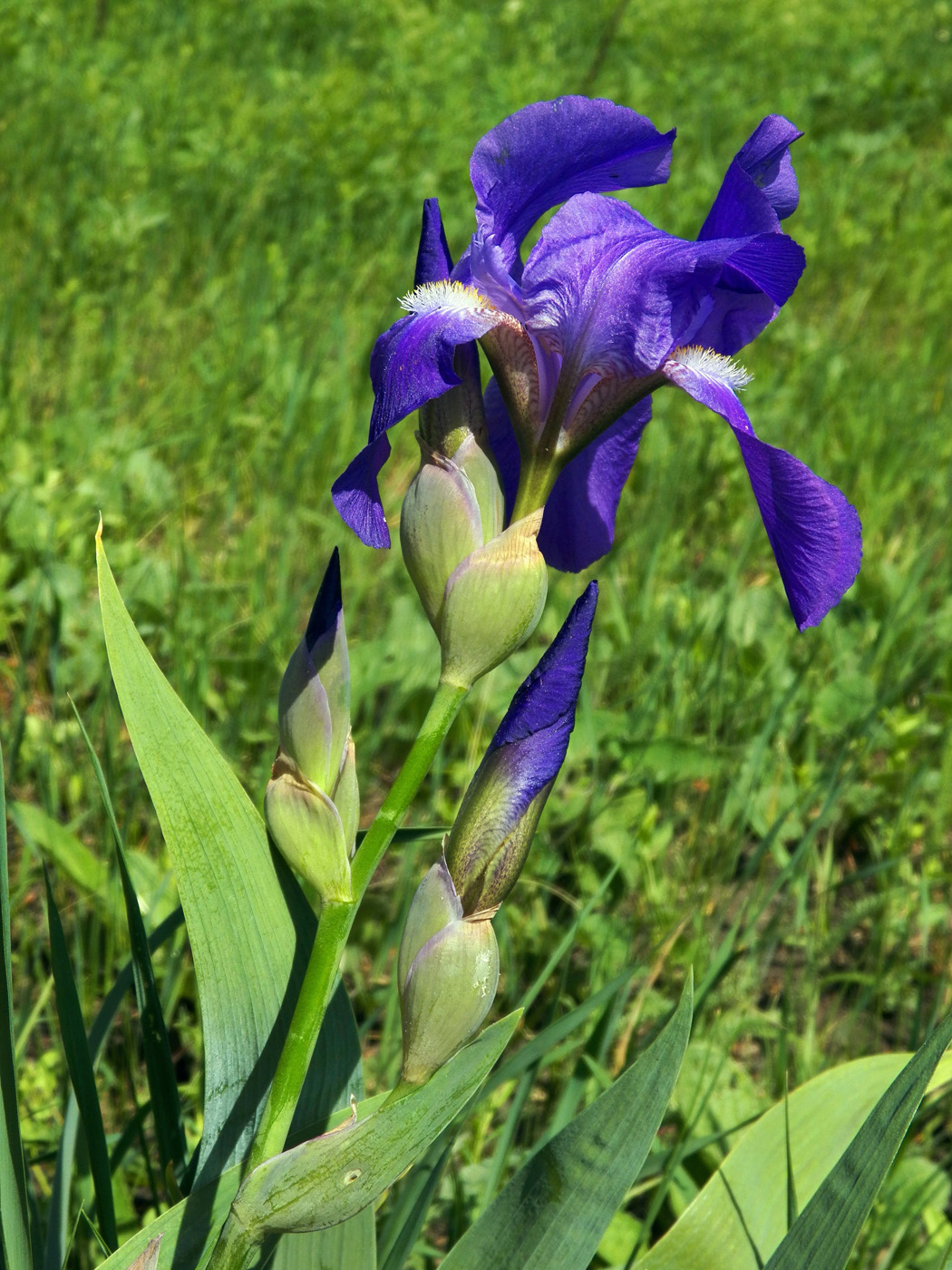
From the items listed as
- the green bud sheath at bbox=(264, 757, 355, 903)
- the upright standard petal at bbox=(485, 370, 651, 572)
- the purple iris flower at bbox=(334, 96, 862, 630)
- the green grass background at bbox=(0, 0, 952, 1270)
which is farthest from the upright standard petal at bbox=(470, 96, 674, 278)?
the green grass background at bbox=(0, 0, 952, 1270)

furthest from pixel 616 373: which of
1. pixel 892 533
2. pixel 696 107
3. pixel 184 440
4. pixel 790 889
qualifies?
pixel 696 107

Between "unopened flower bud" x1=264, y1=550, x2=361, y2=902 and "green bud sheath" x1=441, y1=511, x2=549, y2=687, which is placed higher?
"green bud sheath" x1=441, y1=511, x2=549, y2=687

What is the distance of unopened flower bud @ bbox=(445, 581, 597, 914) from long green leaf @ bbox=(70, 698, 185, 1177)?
0.21 m

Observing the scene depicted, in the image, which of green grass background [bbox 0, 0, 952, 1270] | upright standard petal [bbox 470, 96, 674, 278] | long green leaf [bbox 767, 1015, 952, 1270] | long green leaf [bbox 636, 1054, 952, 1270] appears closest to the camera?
long green leaf [bbox 767, 1015, 952, 1270]

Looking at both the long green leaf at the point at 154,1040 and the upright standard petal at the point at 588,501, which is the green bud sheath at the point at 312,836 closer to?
the long green leaf at the point at 154,1040

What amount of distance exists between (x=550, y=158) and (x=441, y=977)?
1.56ft

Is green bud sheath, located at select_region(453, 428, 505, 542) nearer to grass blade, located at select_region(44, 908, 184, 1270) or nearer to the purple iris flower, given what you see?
the purple iris flower

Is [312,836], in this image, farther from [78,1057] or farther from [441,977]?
[78,1057]

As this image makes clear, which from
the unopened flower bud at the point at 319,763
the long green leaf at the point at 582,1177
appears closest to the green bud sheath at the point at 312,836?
the unopened flower bud at the point at 319,763

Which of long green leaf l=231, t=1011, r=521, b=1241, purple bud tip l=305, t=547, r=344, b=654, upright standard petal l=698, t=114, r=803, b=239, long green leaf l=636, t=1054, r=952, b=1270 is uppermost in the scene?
upright standard petal l=698, t=114, r=803, b=239

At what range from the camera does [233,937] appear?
27.2 inches

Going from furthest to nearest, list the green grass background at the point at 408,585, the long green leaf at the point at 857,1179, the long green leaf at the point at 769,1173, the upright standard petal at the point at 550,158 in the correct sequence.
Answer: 1. the green grass background at the point at 408,585
2. the long green leaf at the point at 769,1173
3. the upright standard petal at the point at 550,158
4. the long green leaf at the point at 857,1179

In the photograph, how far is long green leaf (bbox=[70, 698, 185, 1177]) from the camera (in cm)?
70

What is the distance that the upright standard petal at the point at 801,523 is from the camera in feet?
2.10
